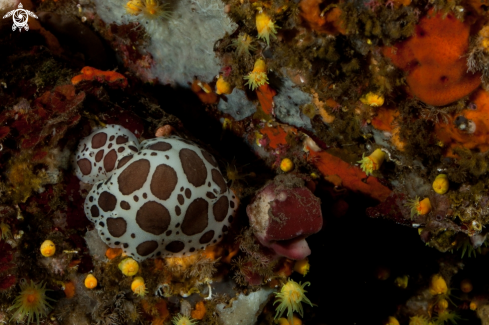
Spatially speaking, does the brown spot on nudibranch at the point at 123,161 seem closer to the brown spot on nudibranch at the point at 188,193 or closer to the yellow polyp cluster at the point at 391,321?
the brown spot on nudibranch at the point at 188,193

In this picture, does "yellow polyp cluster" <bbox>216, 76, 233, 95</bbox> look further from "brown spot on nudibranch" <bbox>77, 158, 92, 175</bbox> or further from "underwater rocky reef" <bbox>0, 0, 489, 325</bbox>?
"brown spot on nudibranch" <bbox>77, 158, 92, 175</bbox>

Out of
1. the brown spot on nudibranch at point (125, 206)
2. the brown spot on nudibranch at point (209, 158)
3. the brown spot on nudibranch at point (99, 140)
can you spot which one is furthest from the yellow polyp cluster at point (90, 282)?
the brown spot on nudibranch at point (209, 158)

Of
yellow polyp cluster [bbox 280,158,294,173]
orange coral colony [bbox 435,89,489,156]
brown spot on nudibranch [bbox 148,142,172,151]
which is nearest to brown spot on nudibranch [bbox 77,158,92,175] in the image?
brown spot on nudibranch [bbox 148,142,172,151]

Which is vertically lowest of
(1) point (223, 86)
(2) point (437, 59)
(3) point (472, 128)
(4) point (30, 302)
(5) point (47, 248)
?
(4) point (30, 302)

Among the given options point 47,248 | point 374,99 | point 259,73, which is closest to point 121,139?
point 47,248

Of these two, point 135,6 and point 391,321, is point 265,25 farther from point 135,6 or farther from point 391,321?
point 391,321

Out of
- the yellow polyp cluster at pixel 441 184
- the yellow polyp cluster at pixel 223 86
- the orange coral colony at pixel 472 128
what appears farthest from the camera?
the yellow polyp cluster at pixel 223 86
